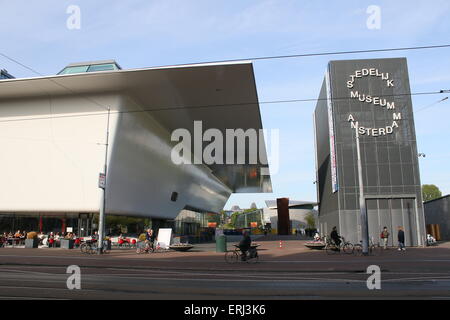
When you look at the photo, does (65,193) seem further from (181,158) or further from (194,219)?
(194,219)

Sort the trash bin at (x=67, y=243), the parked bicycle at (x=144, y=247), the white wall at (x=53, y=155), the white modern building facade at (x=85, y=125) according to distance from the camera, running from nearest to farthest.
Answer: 1. the parked bicycle at (x=144, y=247)
2. the trash bin at (x=67, y=243)
3. the white modern building facade at (x=85, y=125)
4. the white wall at (x=53, y=155)

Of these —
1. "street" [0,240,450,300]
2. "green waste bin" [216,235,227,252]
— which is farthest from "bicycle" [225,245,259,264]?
"green waste bin" [216,235,227,252]

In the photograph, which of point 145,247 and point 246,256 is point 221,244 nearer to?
point 145,247

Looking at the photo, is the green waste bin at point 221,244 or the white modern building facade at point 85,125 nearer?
the green waste bin at point 221,244

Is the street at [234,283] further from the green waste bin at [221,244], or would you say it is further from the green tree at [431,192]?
the green tree at [431,192]

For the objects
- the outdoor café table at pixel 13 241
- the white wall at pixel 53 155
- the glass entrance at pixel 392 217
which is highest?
the white wall at pixel 53 155

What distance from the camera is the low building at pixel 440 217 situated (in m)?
38.2

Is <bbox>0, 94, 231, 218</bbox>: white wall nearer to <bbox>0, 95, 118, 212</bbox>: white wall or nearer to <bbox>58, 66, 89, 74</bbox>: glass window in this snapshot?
<bbox>0, 95, 118, 212</bbox>: white wall

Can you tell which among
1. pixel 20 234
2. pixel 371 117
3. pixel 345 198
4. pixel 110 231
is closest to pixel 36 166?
pixel 20 234

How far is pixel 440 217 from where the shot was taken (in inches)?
1591

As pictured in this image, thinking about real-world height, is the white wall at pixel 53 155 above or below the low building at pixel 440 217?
above
